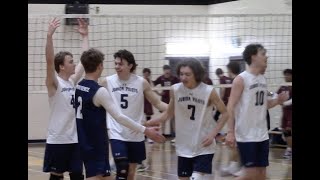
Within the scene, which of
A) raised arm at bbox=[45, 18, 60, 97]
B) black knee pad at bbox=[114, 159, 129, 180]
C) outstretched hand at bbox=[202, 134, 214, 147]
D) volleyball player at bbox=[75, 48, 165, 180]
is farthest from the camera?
black knee pad at bbox=[114, 159, 129, 180]

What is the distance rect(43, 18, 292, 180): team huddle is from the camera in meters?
6.83

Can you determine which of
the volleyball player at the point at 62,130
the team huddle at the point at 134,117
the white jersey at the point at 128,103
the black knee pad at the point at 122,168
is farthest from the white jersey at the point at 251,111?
the volleyball player at the point at 62,130

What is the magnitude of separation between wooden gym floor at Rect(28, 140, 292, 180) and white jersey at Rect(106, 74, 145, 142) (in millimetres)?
3358

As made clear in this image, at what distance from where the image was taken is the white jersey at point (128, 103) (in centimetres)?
810

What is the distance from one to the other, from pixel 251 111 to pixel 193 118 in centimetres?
93

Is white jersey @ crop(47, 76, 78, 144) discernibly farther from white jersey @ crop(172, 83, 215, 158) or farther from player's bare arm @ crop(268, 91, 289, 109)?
player's bare arm @ crop(268, 91, 289, 109)

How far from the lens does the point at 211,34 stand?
1986cm

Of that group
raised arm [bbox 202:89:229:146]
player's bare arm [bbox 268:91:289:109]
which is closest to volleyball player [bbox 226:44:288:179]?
player's bare arm [bbox 268:91:289:109]

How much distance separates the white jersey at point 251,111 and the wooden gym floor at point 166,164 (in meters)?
3.41

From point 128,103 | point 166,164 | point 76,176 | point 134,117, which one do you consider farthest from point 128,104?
point 166,164

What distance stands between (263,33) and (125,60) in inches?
360

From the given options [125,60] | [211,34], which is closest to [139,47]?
[211,34]
